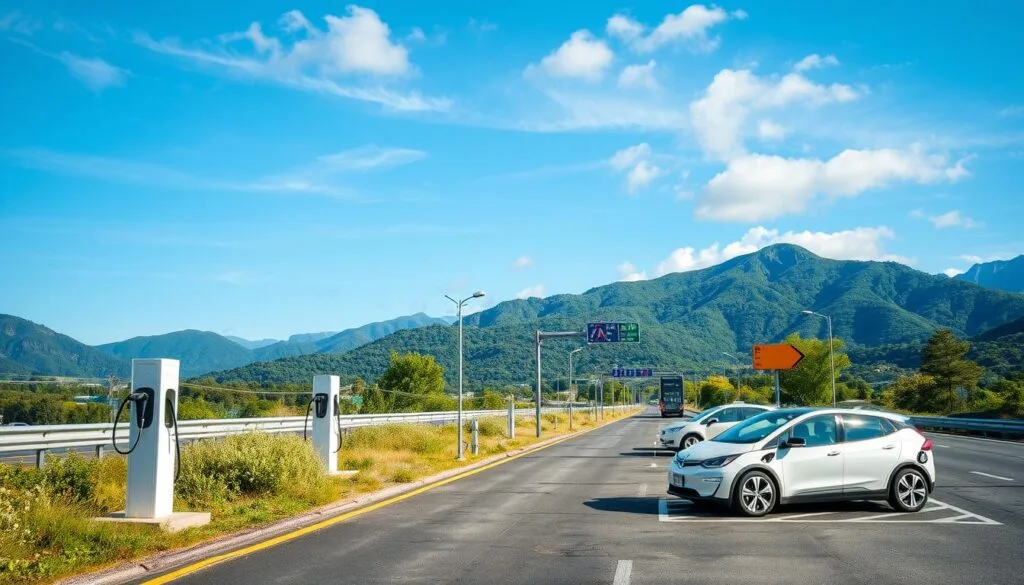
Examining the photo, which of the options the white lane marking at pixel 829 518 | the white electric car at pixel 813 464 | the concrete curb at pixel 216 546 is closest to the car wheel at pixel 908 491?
the white electric car at pixel 813 464

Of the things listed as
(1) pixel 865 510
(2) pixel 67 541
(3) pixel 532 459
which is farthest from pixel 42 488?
(3) pixel 532 459

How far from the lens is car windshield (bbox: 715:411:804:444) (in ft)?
40.5

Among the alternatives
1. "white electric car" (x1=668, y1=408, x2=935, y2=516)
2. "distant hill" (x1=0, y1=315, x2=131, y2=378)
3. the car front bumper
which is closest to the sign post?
"white electric car" (x1=668, y1=408, x2=935, y2=516)

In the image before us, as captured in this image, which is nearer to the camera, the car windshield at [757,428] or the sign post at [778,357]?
the car windshield at [757,428]

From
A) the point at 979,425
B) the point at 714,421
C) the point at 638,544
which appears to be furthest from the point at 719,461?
the point at 979,425

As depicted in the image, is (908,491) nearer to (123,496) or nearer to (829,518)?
(829,518)

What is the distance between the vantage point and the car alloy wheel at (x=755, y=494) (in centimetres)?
1185

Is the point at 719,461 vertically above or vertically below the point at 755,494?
above

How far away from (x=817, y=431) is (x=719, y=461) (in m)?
1.71

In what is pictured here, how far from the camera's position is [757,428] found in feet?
41.9

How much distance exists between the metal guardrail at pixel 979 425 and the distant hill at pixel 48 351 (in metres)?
113

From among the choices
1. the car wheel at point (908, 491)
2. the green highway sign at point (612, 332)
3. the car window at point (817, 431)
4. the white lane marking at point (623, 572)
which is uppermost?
the green highway sign at point (612, 332)

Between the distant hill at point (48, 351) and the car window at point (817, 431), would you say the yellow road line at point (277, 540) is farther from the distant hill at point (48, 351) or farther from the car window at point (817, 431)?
the distant hill at point (48, 351)

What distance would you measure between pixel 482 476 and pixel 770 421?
8.79 metres
